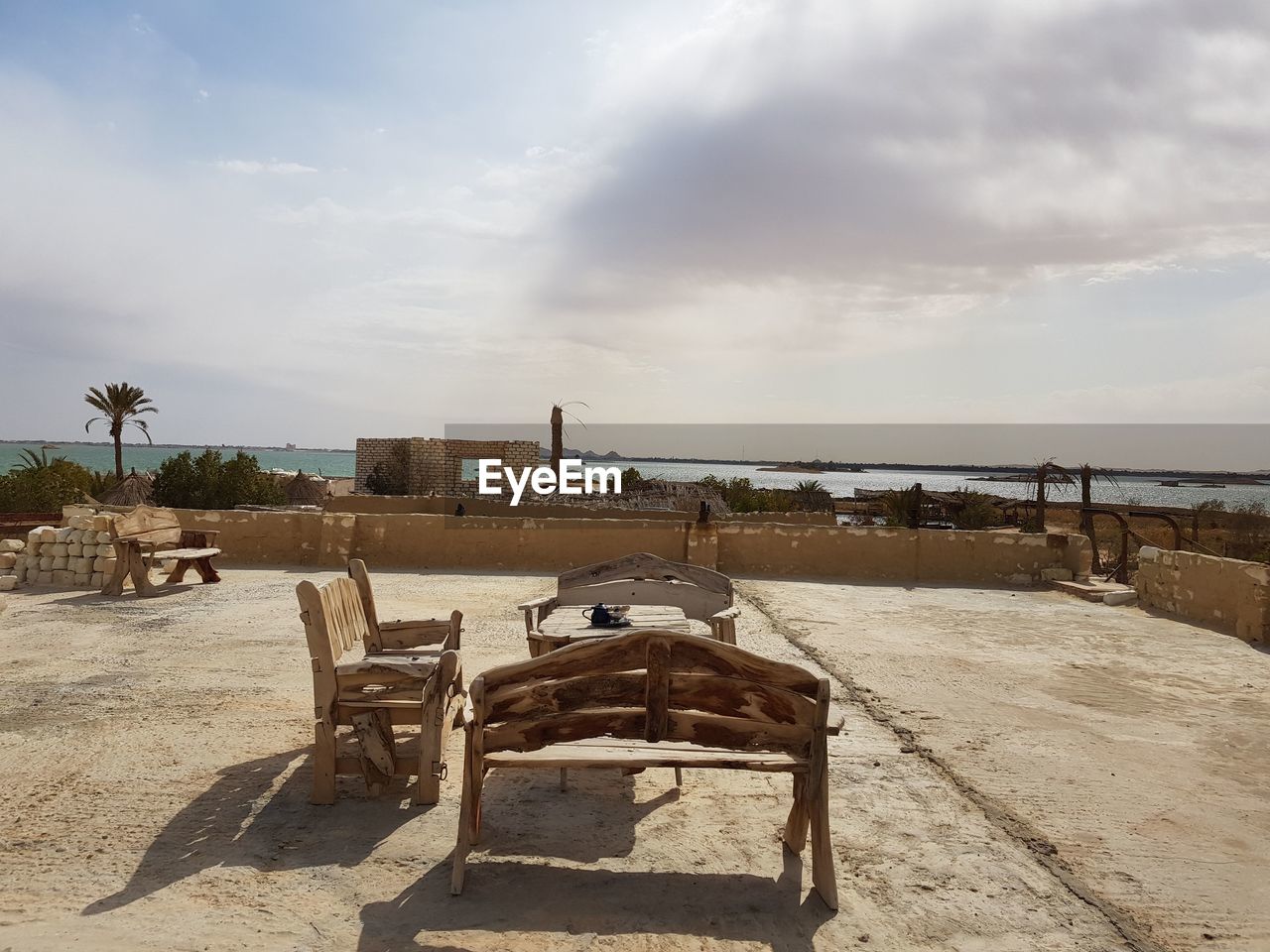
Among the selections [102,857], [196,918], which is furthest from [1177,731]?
[102,857]

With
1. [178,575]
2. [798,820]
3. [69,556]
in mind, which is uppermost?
[69,556]

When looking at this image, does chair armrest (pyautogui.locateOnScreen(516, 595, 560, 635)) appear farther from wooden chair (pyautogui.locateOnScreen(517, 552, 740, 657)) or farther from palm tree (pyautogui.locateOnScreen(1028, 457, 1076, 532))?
palm tree (pyautogui.locateOnScreen(1028, 457, 1076, 532))

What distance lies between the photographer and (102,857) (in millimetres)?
3330

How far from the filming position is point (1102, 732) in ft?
17.3

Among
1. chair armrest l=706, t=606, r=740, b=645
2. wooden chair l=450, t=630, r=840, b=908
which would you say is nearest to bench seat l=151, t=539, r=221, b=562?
chair armrest l=706, t=606, r=740, b=645

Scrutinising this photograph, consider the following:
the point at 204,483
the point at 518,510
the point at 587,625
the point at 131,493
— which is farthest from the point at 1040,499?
the point at 131,493

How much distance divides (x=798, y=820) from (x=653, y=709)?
31.3 inches

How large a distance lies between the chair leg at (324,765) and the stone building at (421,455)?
2474cm

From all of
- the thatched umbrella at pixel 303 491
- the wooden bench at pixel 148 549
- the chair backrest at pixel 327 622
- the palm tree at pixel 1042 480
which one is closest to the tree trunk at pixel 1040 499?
the palm tree at pixel 1042 480

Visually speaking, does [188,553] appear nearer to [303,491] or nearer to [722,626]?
[722,626]

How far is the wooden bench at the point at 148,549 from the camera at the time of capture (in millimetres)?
9594

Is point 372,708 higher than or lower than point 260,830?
higher

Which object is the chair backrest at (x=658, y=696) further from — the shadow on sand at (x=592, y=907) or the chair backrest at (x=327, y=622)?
the chair backrest at (x=327, y=622)

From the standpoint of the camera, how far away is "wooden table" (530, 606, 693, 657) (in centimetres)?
441
